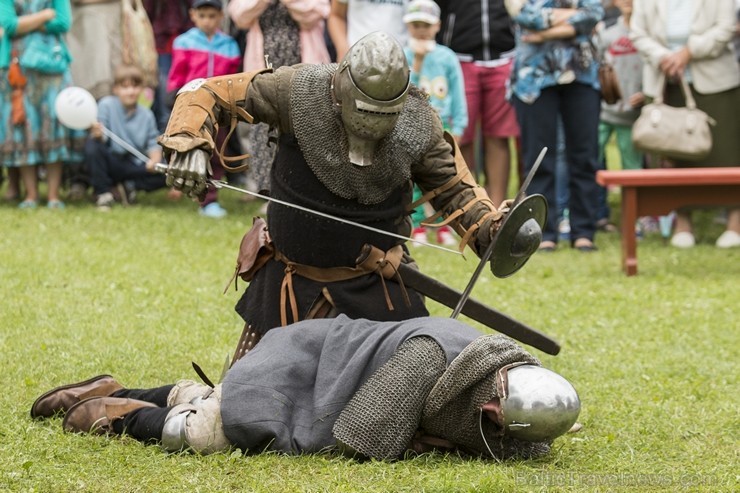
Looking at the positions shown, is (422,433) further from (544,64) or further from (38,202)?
(38,202)

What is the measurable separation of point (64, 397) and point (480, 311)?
159 centimetres

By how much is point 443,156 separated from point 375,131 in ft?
1.45

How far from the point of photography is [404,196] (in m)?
4.91

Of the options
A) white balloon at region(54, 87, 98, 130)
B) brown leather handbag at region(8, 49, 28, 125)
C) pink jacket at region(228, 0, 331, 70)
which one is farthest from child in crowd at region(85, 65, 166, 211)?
pink jacket at region(228, 0, 331, 70)

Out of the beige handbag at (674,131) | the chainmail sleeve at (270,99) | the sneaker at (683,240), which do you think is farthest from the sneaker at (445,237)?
the chainmail sleeve at (270,99)

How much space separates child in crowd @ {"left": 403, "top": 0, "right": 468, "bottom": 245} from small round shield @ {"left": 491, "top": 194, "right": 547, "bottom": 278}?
413 cm

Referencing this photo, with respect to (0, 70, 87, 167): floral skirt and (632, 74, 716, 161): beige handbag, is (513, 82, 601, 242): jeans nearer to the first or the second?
(632, 74, 716, 161): beige handbag

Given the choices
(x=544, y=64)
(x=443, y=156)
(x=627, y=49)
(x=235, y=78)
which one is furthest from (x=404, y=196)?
(x=627, y=49)

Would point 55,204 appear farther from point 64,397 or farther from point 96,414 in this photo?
point 96,414

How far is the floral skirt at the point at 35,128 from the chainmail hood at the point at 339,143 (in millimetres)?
5558

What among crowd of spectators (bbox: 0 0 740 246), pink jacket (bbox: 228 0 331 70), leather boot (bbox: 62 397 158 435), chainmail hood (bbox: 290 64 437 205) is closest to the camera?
leather boot (bbox: 62 397 158 435)

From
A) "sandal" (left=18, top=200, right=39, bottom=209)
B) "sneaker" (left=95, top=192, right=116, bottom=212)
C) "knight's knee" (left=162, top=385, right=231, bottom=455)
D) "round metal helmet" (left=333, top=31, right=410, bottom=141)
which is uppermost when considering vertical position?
"round metal helmet" (left=333, top=31, right=410, bottom=141)

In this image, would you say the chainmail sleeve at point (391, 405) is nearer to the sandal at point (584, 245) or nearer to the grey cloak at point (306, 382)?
the grey cloak at point (306, 382)

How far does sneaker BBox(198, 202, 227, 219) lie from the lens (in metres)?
10.1
